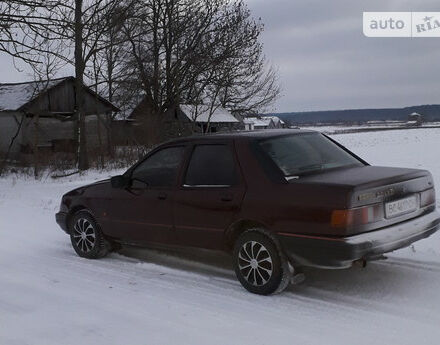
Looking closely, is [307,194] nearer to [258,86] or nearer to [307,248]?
[307,248]

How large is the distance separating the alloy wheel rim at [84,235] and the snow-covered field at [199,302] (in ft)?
0.67

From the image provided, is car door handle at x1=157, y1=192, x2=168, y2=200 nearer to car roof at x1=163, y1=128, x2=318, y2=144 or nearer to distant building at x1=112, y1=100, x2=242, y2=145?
car roof at x1=163, y1=128, x2=318, y2=144

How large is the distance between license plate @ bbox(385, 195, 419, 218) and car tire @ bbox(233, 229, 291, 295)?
3.43ft

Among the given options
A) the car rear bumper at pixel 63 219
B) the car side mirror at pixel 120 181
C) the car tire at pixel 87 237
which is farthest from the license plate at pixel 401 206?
the car rear bumper at pixel 63 219

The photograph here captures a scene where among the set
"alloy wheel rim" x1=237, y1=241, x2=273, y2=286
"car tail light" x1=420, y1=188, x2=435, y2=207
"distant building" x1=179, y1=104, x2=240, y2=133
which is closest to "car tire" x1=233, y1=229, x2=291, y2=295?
"alloy wheel rim" x1=237, y1=241, x2=273, y2=286

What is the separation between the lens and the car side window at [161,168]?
238 inches

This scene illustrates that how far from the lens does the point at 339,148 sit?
6.07 meters

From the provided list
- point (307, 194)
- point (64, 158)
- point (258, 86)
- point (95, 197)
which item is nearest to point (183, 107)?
point (258, 86)

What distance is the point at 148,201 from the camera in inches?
242

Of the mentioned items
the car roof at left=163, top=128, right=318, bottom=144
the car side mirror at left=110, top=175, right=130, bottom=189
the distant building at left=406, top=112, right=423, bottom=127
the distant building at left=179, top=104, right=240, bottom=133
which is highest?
the distant building at left=406, top=112, right=423, bottom=127

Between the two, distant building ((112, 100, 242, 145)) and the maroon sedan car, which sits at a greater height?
distant building ((112, 100, 242, 145))

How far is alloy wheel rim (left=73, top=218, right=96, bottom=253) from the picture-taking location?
22.4 feet

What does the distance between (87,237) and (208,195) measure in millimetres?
2141

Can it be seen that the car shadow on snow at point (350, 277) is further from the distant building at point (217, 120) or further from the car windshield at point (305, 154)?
the distant building at point (217, 120)
